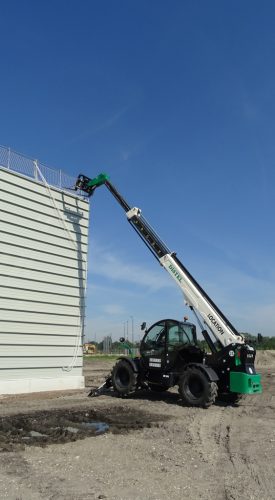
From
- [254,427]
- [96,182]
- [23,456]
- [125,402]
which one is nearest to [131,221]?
[96,182]

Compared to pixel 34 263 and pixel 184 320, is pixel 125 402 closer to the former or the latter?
pixel 184 320

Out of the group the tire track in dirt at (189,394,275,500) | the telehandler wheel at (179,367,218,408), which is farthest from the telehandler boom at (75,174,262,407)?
the tire track in dirt at (189,394,275,500)

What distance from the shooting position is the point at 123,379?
14.8 m

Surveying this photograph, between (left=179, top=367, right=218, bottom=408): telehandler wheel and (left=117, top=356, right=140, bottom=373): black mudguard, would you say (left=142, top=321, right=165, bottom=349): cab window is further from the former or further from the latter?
(left=179, top=367, right=218, bottom=408): telehandler wheel

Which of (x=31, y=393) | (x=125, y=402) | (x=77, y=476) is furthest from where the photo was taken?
(x=31, y=393)

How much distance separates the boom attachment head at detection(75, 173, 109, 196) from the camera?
1822cm

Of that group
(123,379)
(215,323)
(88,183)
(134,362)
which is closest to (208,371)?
(215,323)

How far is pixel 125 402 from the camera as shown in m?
13.5

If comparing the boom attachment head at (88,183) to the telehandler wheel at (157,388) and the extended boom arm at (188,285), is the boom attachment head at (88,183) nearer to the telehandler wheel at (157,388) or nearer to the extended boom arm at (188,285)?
the extended boom arm at (188,285)

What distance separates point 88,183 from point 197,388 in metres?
9.22

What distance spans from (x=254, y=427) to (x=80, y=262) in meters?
9.86

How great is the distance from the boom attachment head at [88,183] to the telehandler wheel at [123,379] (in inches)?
272

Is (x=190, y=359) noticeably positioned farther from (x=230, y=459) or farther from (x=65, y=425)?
(x=230, y=459)

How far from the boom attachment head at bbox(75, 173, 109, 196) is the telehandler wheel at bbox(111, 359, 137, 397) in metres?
6.91
